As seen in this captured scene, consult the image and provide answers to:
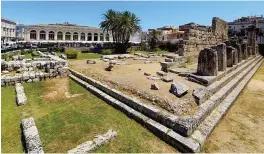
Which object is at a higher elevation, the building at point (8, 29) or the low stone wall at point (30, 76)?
the building at point (8, 29)

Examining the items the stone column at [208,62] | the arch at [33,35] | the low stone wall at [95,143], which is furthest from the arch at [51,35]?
the low stone wall at [95,143]

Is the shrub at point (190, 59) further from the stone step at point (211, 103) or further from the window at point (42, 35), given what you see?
the window at point (42, 35)

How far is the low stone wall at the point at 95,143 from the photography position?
13.8 ft

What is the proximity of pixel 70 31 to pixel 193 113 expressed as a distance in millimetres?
49976

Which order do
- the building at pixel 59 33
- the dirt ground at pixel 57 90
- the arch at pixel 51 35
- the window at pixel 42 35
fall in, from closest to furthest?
the dirt ground at pixel 57 90 → the building at pixel 59 33 → the window at pixel 42 35 → the arch at pixel 51 35

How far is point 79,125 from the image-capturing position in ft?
17.8

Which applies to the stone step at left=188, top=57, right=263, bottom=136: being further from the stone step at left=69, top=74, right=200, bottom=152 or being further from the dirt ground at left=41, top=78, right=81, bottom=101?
the dirt ground at left=41, top=78, right=81, bottom=101

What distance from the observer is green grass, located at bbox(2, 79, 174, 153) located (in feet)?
14.9

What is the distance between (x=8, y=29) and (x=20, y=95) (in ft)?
226

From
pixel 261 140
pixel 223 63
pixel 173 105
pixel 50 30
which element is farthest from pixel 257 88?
pixel 50 30

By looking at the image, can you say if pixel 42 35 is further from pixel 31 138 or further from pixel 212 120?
pixel 212 120

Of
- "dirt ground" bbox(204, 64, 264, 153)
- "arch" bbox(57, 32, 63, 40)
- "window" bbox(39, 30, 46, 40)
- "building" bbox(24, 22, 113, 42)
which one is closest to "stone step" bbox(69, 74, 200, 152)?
"dirt ground" bbox(204, 64, 264, 153)

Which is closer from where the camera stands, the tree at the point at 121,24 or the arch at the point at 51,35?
the tree at the point at 121,24

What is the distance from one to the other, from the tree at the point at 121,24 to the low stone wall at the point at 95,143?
79.3 ft
